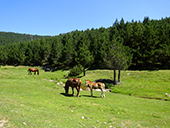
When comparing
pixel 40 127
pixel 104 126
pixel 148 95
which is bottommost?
pixel 148 95

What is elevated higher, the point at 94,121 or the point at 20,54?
the point at 20,54

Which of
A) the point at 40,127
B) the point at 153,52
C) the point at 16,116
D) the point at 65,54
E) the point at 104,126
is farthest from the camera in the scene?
the point at 65,54

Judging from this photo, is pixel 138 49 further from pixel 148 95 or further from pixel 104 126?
pixel 104 126

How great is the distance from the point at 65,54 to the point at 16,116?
253 ft

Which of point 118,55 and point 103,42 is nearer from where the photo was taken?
point 118,55

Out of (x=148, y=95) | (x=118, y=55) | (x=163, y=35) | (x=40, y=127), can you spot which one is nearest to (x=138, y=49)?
(x=163, y=35)

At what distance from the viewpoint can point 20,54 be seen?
107500mm

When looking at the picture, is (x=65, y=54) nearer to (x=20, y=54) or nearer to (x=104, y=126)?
(x=20, y=54)

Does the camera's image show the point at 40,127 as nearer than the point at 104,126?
Yes

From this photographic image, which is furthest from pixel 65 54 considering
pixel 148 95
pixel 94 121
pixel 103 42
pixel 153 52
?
pixel 94 121

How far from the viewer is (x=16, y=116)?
846cm

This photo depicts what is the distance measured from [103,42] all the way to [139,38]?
19926 mm

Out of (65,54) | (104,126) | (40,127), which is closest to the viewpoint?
(40,127)

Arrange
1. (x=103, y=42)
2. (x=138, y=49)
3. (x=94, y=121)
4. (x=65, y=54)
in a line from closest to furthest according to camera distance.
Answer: (x=94, y=121) < (x=138, y=49) < (x=103, y=42) < (x=65, y=54)
